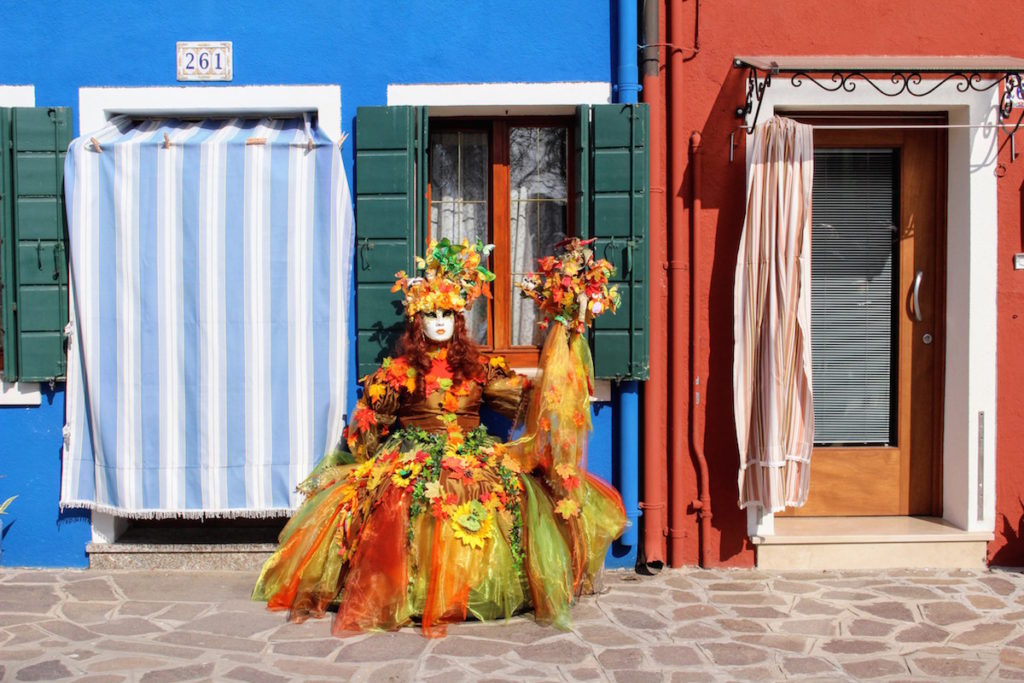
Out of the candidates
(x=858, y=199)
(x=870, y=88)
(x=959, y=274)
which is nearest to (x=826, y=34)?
(x=870, y=88)

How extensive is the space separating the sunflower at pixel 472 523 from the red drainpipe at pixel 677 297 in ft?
4.52

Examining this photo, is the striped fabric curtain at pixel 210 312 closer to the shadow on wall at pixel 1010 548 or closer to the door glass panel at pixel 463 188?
the door glass panel at pixel 463 188

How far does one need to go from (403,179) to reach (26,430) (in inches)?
102

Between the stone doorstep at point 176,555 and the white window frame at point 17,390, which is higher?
the white window frame at point 17,390

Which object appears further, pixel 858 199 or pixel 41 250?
pixel 858 199

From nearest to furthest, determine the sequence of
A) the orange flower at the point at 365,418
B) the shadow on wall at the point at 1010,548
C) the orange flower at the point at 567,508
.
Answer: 1. the orange flower at the point at 567,508
2. the orange flower at the point at 365,418
3. the shadow on wall at the point at 1010,548

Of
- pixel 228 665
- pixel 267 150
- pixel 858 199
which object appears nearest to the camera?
pixel 228 665

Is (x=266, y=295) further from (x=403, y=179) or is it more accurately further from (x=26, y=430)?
(x=26, y=430)

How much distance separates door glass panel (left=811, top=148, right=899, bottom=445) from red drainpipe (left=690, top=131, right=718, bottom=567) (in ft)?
2.66

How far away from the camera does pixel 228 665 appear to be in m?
4.17

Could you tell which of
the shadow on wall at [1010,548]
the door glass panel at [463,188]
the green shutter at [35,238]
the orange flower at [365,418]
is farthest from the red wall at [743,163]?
the green shutter at [35,238]

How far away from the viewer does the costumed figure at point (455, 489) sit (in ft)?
15.2

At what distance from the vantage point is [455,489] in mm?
4719

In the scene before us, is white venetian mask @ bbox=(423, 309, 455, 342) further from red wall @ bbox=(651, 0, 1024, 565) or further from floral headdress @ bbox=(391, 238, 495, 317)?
red wall @ bbox=(651, 0, 1024, 565)
